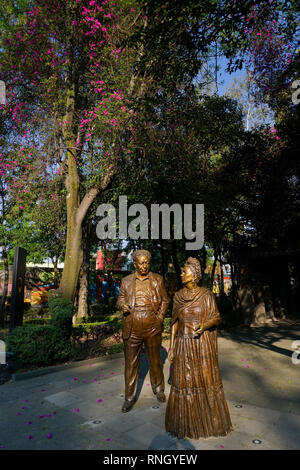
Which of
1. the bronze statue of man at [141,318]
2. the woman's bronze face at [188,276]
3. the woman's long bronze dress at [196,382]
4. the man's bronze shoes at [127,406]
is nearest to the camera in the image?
the woman's long bronze dress at [196,382]

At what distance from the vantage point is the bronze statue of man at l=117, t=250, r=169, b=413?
16.7 feet

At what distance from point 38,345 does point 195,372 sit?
16.3 ft

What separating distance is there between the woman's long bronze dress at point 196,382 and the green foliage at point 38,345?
455 centimetres

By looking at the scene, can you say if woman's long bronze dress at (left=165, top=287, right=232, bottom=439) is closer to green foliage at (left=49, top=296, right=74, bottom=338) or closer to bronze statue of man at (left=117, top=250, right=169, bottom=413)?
bronze statue of man at (left=117, top=250, right=169, bottom=413)

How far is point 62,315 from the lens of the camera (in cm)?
826

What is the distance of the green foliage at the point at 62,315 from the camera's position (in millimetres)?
8195

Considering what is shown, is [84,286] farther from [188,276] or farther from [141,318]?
[188,276]

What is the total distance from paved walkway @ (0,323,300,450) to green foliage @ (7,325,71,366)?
424 mm

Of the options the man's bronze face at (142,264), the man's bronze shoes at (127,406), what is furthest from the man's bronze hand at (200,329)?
the man's bronze shoes at (127,406)

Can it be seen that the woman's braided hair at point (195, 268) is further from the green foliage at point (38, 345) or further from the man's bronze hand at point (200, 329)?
the green foliage at point (38, 345)

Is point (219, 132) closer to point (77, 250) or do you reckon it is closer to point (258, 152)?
point (258, 152)

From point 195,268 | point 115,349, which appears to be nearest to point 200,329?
point 195,268

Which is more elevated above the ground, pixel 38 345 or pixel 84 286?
pixel 84 286

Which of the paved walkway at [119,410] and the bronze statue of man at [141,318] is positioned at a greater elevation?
the bronze statue of man at [141,318]
